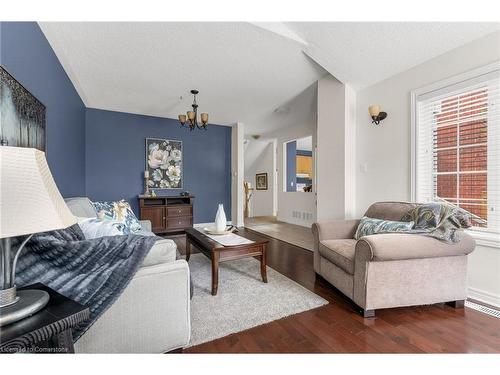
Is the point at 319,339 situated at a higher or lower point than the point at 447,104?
lower

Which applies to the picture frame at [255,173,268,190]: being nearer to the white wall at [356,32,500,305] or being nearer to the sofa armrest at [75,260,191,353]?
the white wall at [356,32,500,305]

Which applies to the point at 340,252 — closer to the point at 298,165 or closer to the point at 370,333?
the point at 370,333

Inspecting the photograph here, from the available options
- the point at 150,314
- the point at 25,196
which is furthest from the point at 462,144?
the point at 25,196

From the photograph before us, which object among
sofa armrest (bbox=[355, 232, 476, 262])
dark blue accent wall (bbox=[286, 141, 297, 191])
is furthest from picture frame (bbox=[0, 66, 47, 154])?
dark blue accent wall (bbox=[286, 141, 297, 191])

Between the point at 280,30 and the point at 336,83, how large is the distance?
3.82 ft

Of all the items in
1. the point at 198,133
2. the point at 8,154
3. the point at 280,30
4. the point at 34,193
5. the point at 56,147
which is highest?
the point at 280,30

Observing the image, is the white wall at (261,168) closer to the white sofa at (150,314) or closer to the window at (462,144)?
the window at (462,144)

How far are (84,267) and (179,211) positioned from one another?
370cm

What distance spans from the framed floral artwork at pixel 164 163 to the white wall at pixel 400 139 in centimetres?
379

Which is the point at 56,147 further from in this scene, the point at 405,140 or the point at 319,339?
the point at 405,140

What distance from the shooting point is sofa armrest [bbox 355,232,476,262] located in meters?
1.63

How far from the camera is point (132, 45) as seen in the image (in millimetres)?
2510

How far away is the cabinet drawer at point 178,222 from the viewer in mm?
4711
